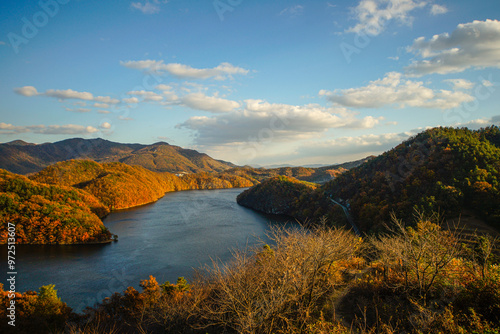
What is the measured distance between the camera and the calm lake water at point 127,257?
32.0 m

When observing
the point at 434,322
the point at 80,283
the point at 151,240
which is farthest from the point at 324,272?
the point at 151,240

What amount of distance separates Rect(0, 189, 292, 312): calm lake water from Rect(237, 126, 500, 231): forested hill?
24.2m

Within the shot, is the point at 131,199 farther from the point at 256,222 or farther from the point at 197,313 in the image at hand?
the point at 197,313

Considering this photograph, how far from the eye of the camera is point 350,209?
59562mm

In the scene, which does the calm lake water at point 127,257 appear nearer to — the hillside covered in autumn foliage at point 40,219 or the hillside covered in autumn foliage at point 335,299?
the hillside covered in autumn foliage at point 40,219

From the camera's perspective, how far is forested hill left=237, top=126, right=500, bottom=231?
37.4m

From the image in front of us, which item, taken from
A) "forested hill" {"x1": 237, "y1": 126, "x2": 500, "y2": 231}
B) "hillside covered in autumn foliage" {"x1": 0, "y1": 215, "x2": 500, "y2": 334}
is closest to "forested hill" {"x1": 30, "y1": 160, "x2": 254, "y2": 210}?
"forested hill" {"x1": 237, "y1": 126, "x2": 500, "y2": 231}

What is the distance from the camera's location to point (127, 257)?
42.6 metres

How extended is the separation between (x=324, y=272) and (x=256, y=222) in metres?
58.2

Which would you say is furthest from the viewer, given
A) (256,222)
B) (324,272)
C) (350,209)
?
(256,222)

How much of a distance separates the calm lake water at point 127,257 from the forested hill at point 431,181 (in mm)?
24173

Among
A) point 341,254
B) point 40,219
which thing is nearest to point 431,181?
point 341,254

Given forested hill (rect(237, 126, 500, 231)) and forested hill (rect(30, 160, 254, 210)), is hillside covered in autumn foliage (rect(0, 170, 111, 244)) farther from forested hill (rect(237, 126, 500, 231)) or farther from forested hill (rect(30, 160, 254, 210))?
forested hill (rect(237, 126, 500, 231))

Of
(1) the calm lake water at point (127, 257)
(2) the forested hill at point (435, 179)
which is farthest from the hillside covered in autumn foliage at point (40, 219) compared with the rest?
(2) the forested hill at point (435, 179)
